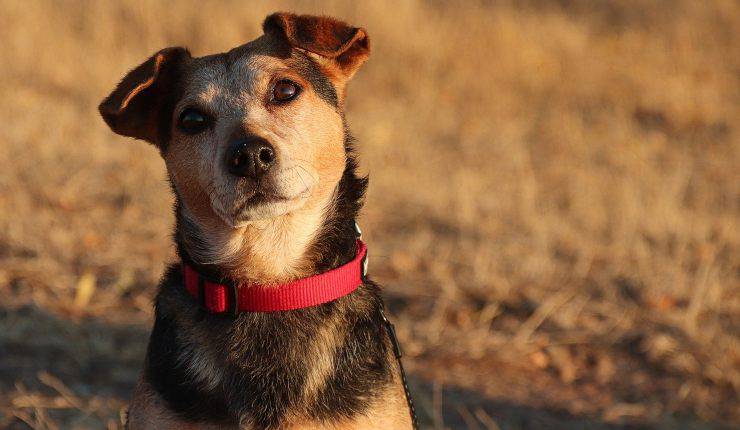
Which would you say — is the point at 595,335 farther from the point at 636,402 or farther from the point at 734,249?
the point at 734,249

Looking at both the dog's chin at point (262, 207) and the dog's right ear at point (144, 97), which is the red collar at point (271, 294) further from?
the dog's right ear at point (144, 97)

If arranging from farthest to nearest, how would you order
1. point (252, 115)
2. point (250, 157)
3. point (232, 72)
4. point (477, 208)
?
1. point (477, 208)
2. point (232, 72)
3. point (252, 115)
4. point (250, 157)

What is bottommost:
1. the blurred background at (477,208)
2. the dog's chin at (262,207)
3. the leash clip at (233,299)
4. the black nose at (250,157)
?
the blurred background at (477,208)

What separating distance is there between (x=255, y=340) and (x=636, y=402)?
305 centimetres

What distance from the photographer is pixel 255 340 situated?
3.33m

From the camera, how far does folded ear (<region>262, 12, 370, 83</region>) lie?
3471 millimetres

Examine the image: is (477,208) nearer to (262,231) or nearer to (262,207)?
(262,231)

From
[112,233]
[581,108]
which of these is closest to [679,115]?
[581,108]

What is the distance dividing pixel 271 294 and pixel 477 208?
496cm

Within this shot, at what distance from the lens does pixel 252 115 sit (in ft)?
11.4

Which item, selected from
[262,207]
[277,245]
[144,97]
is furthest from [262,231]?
[144,97]

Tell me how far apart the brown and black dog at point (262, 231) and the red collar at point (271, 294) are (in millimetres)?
49

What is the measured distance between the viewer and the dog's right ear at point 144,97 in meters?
3.43

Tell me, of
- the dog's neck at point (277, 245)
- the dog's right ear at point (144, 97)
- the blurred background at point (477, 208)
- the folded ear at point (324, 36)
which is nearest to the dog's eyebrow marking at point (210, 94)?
the dog's right ear at point (144, 97)
